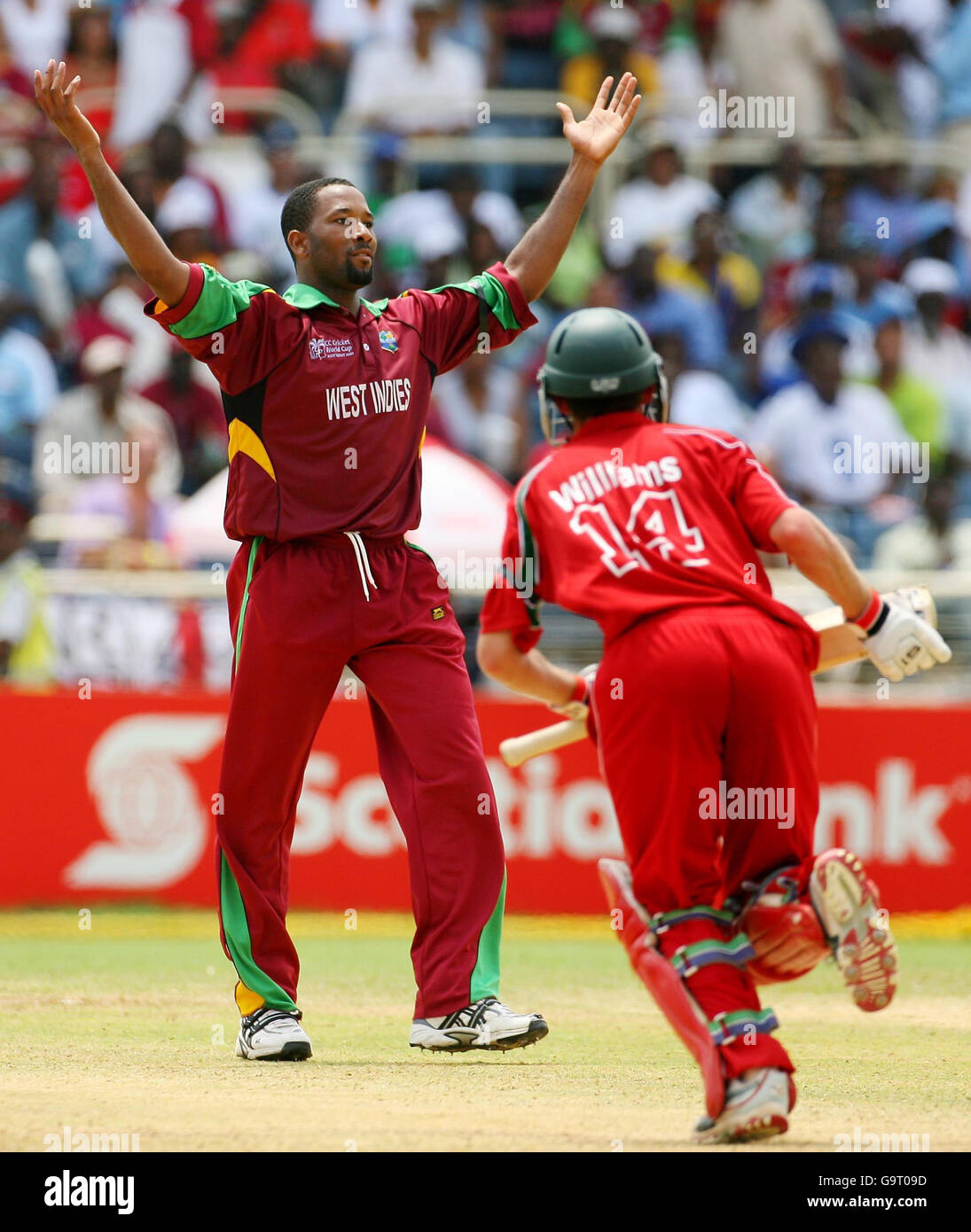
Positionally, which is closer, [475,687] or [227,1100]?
[227,1100]

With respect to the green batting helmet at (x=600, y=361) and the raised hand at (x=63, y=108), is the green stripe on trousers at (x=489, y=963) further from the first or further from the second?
the raised hand at (x=63, y=108)

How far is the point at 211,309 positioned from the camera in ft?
19.9

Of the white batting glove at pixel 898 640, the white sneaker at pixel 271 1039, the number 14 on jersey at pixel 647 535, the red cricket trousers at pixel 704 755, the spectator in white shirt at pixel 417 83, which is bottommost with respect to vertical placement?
the white sneaker at pixel 271 1039

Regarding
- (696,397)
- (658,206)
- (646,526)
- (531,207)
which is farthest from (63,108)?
(531,207)

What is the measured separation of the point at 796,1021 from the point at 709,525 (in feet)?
10.0

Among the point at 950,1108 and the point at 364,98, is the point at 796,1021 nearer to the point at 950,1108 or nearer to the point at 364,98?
the point at 950,1108

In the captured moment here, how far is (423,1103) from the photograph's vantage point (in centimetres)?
533

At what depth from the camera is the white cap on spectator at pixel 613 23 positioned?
15.9 metres

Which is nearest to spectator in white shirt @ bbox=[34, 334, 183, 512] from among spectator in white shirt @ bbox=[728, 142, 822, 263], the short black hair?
spectator in white shirt @ bbox=[728, 142, 822, 263]

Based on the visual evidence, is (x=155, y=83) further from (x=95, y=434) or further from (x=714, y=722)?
(x=714, y=722)

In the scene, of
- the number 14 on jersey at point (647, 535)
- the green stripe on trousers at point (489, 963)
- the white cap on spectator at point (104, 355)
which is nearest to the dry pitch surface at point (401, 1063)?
the green stripe on trousers at point (489, 963)

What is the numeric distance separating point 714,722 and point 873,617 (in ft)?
1.59
